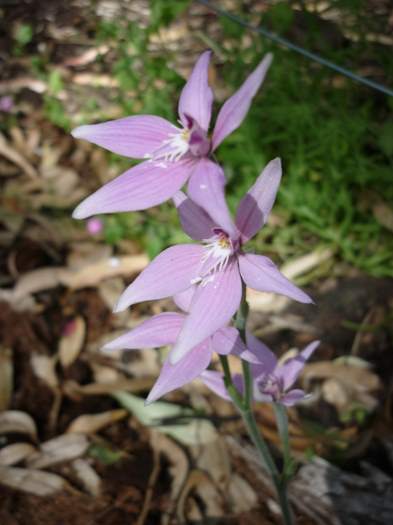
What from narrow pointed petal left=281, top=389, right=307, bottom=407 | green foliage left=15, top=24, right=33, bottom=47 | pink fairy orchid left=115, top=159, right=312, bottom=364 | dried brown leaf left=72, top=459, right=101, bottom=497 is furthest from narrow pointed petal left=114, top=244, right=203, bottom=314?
green foliage left=15, top=24, right=33, bottom=47

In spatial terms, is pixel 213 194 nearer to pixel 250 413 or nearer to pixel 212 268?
pixel 212 268

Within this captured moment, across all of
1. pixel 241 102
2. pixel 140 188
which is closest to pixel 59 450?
pixel 140 188

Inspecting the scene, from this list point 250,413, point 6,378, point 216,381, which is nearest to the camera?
point 250,413

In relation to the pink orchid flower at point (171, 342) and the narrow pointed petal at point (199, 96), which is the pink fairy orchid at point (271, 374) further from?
the narrow pointed petal at point (199, 96)

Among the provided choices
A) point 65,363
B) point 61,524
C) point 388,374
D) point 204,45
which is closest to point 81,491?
point 61,524

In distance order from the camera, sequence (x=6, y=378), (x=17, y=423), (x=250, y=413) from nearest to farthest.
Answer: (x=250, y=413) → (x=17, y=423) → (x=6, y=378)

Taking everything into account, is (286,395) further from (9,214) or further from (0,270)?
(9,214)

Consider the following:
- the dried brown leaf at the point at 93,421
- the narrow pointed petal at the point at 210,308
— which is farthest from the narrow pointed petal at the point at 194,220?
the dried brown leaf at the point at 93,421

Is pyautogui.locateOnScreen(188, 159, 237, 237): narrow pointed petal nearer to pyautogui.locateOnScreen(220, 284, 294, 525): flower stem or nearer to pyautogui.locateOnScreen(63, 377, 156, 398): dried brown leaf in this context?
pyautogui.locateOnScreen(220, 284, 294, 525): flower stem
